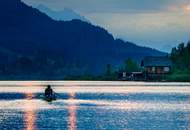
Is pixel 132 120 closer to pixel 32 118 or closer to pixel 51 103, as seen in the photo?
pixel 32 118

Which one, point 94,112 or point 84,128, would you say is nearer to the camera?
point 84,128

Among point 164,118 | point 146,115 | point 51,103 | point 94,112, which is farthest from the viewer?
point 51,103

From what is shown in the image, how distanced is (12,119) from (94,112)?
14504mm

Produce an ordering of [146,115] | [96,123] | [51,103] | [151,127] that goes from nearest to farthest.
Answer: [151,127]
[96,123]
[146,115]
[51,103]

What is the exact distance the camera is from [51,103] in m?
112

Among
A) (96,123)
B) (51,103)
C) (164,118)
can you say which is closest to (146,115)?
(164,118)

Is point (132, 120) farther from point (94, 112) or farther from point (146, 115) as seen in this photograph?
point (94, 112)

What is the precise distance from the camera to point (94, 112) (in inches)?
3519

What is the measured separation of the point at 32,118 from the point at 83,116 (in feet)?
20.8

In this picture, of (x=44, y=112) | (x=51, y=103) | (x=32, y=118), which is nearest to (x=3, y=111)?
(x=44, y=112)

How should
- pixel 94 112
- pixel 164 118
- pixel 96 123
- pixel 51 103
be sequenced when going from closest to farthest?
pixel 96 123 → pixel 164 118 → pixel 94 112 → pixel 51 103

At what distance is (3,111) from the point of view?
9188 cm

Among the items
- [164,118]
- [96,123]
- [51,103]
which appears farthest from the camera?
[51,103]

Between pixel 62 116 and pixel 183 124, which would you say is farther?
pixel 62 116
